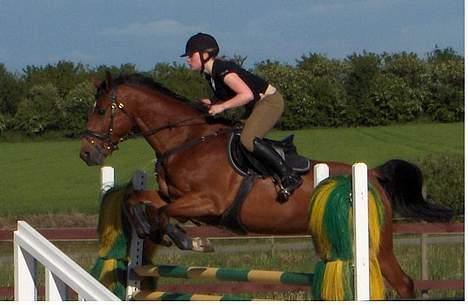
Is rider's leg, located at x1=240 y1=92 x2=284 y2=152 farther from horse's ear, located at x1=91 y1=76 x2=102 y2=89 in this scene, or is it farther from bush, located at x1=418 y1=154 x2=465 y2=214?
bush, located at x1=418 y1=154 x2=465 y2=214

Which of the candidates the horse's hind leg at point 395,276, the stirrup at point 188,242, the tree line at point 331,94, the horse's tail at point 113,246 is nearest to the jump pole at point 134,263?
the horse's tail at point 113,246

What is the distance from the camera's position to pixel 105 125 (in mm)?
8305

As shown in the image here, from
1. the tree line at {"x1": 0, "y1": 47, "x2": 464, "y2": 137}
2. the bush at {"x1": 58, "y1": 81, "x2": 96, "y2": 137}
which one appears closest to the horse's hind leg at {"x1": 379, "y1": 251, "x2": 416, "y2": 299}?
the tree line at {"x1": 0, "y1": 47, "x2": 464, "y2": 137}

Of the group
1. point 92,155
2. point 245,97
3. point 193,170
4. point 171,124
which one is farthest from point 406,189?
point 92,155

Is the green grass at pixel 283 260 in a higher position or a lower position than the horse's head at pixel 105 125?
lower

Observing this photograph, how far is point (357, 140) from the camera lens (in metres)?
38.4

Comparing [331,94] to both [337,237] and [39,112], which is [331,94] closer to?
[39,112]

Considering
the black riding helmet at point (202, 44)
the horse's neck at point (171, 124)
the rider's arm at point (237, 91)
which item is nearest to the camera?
the rider's arm at point (237, 91)

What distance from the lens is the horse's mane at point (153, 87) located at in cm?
840

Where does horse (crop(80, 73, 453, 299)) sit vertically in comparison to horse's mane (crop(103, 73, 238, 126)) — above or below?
below

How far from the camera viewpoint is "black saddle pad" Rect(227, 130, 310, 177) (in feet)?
26.3

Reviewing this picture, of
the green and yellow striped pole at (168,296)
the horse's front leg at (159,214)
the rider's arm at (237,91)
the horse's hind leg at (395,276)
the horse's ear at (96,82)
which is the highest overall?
the horse's ear at (96,82)

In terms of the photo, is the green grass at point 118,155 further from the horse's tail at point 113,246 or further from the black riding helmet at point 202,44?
the black riding helmet at point 202,44

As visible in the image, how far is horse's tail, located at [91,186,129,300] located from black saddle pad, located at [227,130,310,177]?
82cm
